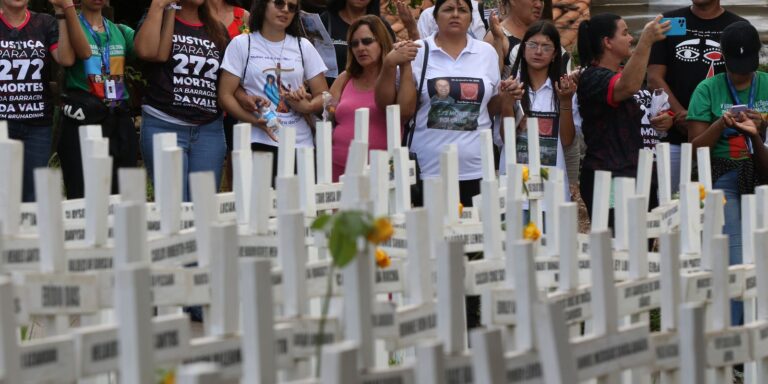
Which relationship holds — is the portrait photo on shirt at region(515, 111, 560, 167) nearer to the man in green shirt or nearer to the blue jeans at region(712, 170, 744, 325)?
the man in green shirt

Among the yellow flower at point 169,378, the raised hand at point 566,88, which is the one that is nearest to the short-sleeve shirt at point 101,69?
the raised hand at point 566,88

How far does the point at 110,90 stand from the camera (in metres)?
6.70

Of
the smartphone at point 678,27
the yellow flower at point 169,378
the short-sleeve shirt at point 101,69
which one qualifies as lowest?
the yellow flower at point 169,378

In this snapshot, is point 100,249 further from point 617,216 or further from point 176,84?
point 176,84

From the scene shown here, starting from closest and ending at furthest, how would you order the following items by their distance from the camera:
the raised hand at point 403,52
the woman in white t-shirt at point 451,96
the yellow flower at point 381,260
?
1. the yellow flower at point 381,260
2. the raised hand at point 403,52
3. the woman in white t-shirt at point 451,96

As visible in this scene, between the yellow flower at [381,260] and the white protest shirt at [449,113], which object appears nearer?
the yellow flower at [381,260]

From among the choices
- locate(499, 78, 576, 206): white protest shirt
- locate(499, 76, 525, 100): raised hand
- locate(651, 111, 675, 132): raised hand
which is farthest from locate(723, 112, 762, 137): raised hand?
locate(499, 76, 525, 100): raised hand

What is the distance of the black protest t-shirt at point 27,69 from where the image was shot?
255 inches

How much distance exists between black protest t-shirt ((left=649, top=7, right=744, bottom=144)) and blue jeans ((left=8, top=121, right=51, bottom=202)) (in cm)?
331

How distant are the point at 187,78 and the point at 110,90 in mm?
389

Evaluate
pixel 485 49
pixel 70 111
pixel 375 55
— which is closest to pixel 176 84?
pixel 70 111

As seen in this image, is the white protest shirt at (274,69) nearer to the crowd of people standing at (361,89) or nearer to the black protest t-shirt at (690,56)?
the crowd of people standing at (361,89)

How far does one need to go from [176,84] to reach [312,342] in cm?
414

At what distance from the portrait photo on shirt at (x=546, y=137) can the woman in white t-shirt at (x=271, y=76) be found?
1.03 m
